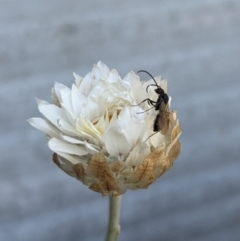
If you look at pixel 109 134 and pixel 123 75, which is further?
pixel 123 75

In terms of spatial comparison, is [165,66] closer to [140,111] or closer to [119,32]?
[119,32]

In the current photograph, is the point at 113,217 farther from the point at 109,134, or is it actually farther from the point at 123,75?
the point at 123,75

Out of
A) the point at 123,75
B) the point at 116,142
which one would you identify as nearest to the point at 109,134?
the point at 116,142

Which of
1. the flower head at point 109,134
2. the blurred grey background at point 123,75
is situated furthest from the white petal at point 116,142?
the blurred grey background at point 123,75

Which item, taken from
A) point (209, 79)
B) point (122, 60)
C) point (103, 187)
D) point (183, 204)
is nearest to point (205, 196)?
point (183, 204)

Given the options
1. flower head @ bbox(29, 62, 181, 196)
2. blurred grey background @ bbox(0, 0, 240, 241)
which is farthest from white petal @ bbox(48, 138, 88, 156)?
blurred grey background @ bbox(0, 0, 240, 241)

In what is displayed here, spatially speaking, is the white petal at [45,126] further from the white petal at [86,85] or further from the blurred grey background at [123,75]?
the blurred grey background at [123,75]

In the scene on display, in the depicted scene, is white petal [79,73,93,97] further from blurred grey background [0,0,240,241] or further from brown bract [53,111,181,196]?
blurred grey background [0,0,240,241]
